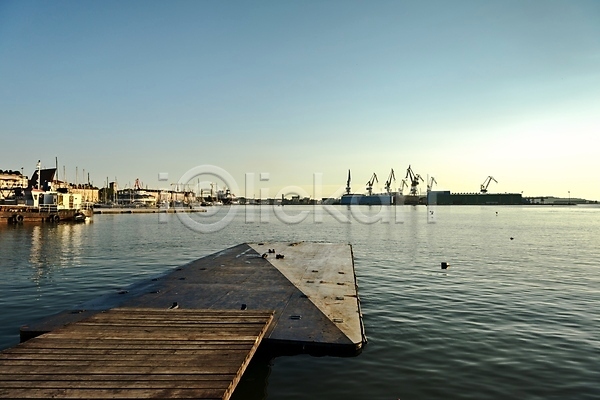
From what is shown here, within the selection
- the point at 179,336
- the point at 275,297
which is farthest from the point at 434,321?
the point at 179,336

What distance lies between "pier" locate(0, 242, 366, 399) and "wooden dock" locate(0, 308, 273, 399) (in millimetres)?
17

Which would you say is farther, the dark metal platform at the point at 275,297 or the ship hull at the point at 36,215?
the ship hull at the point at 36,215

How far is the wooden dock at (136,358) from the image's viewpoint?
21.1 feet

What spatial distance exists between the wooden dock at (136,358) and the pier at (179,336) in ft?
0.06

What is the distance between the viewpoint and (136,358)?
25.1 feet

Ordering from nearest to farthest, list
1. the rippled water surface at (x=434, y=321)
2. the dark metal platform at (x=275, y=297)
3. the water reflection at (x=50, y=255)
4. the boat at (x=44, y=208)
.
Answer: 1. the rippled water surface at (x=434, y=321)
2. the dark metal platform at (x=275, y=297)
3. the water reflection at (x=50, y=255)
4. the boat at (x=44, y=208)

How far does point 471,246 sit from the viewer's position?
41750 millimetres

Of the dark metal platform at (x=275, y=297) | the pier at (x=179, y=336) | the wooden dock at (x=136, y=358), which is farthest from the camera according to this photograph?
the dark metal platform at (x=275, y=297)

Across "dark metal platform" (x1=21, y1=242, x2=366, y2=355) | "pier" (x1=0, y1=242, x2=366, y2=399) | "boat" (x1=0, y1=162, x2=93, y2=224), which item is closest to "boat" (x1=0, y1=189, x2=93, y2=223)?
"boat" (x1=0, y1=162, x2=93, y2=224)

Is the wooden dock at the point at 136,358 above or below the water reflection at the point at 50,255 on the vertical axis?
above

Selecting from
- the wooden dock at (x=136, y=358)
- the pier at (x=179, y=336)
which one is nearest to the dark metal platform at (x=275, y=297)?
the pier at (x=179, y=336)

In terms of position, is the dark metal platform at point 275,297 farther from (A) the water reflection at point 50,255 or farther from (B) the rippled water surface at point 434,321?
(A) the water reflection at point 50,255

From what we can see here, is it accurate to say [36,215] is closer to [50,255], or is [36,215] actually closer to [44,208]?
[44,208]

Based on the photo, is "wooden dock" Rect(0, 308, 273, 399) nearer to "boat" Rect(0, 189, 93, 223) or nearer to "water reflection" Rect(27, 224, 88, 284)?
"water reflection" Rect(27, 224, 88, 284)
